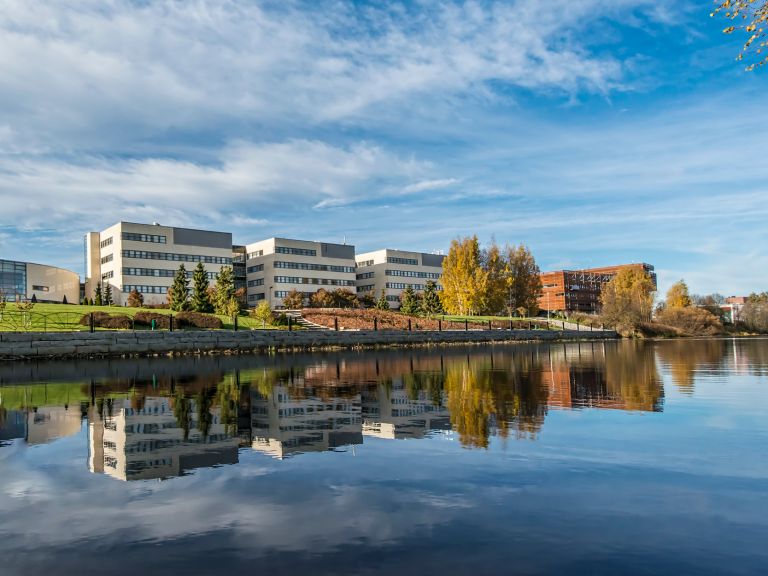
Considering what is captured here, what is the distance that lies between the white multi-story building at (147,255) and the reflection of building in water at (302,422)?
76.1 meters

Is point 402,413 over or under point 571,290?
under

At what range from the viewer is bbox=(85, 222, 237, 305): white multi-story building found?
8431 centimetres

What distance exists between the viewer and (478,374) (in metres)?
21.2

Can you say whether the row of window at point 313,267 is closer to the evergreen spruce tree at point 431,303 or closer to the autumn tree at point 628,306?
the evergreen spruce tree at point 431,303

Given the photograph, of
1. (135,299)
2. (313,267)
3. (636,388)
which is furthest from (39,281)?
(636,388)

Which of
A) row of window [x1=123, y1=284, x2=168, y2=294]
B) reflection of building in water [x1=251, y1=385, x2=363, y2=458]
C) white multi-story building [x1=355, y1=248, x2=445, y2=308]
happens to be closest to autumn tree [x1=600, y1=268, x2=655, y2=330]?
white multi-story building [x1=355, y1=248, x2=445, y2=308]

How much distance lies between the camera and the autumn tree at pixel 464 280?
3068 inches

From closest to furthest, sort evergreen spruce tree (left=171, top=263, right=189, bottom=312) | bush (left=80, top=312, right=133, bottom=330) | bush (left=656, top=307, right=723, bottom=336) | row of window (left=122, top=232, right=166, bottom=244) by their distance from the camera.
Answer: bush (left=80, top=312, right=133, bottom=330) < evergreen spruce tree (left=171, top=263, right=189, bottom=312) < bush (left=656, top=307, right=723, bottom=336) < row of window (left=122, top=232, right=166, bottom=244)

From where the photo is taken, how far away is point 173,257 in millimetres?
89188

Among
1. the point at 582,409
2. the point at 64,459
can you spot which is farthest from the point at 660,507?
the point at 64,459

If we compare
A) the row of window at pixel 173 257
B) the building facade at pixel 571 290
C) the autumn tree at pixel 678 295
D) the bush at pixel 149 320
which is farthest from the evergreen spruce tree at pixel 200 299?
the building facade at pixel 571 290

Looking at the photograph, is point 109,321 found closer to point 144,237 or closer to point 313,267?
point 144,237

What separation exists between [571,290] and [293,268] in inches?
3663

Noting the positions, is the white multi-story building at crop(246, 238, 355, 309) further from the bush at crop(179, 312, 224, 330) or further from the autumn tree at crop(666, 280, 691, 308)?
the autumn tree at crop(666, 280, 691, 308)
